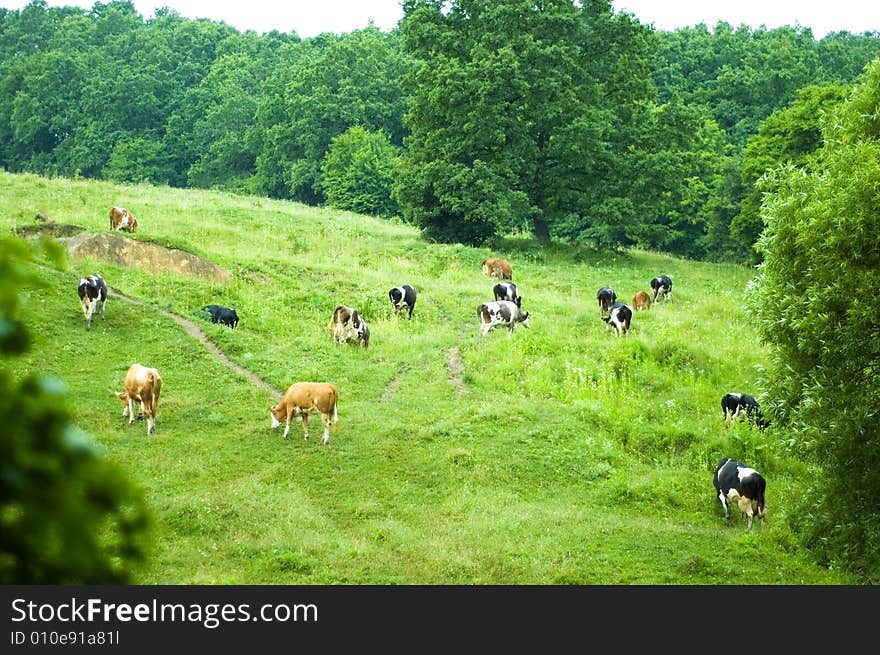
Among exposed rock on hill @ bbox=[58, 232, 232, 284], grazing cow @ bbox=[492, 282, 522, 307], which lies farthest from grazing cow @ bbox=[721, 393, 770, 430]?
exposed rock on hill @ bbox=[58, 232, 232, 284]

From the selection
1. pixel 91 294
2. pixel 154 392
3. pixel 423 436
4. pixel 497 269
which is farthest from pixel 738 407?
pixel 497 269

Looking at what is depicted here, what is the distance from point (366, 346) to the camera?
30781mm

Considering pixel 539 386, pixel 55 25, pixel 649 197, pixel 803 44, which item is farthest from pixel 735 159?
pixel 55 25

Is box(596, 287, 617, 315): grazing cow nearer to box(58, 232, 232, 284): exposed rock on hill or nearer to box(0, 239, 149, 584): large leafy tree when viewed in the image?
box(58, 232, 232, 284): exposed rock on hill

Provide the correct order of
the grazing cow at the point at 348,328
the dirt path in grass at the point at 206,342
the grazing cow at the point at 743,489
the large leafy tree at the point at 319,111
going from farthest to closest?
the large leafy tree at the point at 319,111
the grazing cow at the point at 348,328
the dirt path in grass at the point at 206,342
the grazing cow at the point at 743,489

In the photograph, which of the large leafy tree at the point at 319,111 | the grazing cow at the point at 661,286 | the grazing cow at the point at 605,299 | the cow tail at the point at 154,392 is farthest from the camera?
the large leafy tree at the point at 319,111

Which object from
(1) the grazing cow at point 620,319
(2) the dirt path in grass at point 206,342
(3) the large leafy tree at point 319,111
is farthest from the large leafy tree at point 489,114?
(3) the large leafy tree at point 319,111

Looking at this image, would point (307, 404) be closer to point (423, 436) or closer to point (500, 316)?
point (423, 436)

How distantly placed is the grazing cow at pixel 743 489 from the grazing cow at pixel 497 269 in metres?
24.6

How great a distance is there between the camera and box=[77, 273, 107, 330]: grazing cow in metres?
28.8

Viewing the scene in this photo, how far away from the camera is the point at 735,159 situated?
6806cm

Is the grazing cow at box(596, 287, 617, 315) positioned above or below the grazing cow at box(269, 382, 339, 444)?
above

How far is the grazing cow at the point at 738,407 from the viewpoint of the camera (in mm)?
25808

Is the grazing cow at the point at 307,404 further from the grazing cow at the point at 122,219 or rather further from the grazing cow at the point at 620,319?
the grazing cow at the point at 122,219
